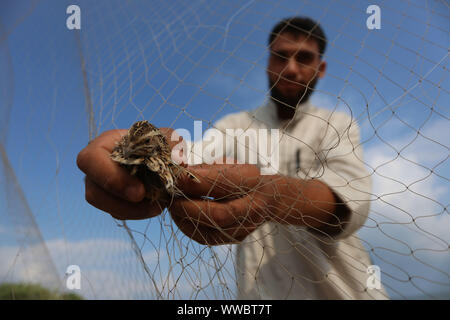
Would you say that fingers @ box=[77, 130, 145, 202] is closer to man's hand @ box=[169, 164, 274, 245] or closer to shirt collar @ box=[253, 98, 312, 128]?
man's hand @ box=[169, 164, 274, 245]

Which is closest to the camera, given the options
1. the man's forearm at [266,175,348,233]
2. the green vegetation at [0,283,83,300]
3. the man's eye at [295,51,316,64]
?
the man's forearm at [266,175,348,233]

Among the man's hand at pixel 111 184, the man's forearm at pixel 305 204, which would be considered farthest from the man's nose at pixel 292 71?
the man's hand at pixel 111 184

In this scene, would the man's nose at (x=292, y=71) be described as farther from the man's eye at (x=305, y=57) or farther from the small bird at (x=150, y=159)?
the small bird at (x=150, y=159)

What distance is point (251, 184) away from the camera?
756mm

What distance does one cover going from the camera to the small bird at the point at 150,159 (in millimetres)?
633

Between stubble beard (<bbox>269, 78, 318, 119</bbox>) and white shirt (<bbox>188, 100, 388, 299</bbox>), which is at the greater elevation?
stubble beard (<bbox>269, 78, 318, 119</bbox>)

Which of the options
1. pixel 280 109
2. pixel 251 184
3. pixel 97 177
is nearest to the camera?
pixel 97 177

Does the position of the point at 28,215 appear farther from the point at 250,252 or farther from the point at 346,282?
the point at 346,282

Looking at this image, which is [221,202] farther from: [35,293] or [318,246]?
[35,293]

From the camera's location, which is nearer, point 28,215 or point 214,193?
point 214,193

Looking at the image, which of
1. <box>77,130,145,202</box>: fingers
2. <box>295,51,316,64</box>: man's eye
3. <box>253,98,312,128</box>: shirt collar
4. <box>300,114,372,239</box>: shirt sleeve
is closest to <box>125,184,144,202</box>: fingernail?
<box>77,130,145,202</box>: fingers

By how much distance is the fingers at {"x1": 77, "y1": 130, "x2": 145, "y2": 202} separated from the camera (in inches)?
24.6

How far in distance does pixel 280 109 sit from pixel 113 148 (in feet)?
2.76
